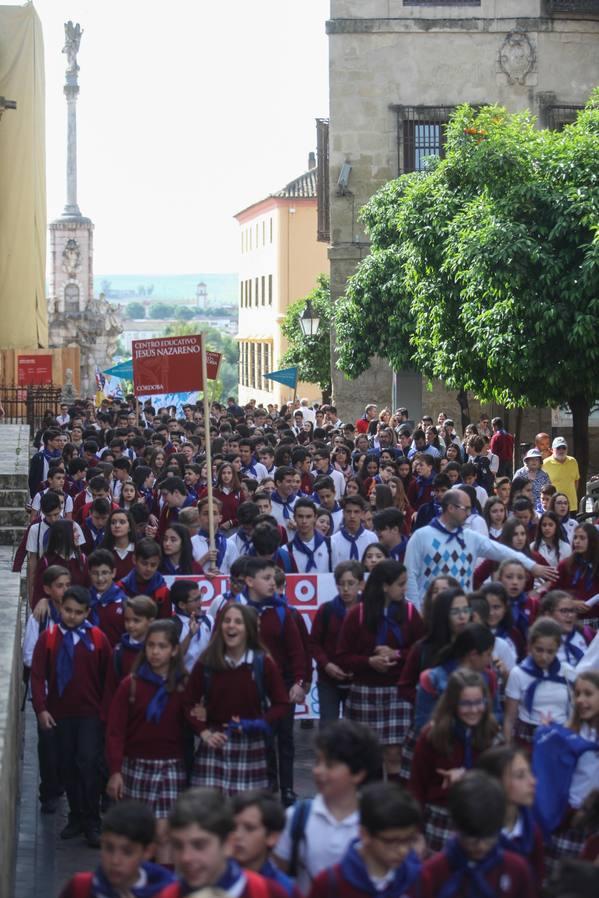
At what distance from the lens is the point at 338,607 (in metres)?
9.78

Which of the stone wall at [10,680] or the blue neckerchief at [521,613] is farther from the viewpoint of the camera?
the blue neckerchief at [521,613]

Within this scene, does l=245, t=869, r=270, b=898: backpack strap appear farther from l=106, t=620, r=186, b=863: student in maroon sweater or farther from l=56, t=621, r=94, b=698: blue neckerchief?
l=56, t=621, r=94, b=698: blue neckerchief

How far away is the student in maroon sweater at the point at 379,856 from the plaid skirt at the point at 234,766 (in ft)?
9.18

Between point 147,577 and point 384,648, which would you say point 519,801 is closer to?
point 384,648

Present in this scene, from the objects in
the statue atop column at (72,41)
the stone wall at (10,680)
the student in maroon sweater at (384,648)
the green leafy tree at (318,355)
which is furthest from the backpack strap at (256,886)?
the statue atop column at (72,41)

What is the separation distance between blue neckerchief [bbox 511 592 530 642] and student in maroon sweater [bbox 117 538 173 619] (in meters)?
2.20

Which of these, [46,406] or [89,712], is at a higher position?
[46,406]

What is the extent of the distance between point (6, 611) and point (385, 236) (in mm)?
24363

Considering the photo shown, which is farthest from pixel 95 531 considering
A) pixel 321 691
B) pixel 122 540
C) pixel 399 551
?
pixel 321 691

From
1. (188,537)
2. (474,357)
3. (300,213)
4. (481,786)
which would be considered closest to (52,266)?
(300,213)

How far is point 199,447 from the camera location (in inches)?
824

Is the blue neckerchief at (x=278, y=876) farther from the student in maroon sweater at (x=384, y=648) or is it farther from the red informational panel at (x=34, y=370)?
the red informational panel at (x=34, y=370)

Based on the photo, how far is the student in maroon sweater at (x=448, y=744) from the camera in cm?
680

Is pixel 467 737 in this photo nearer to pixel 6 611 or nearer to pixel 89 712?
pixel 89 712
